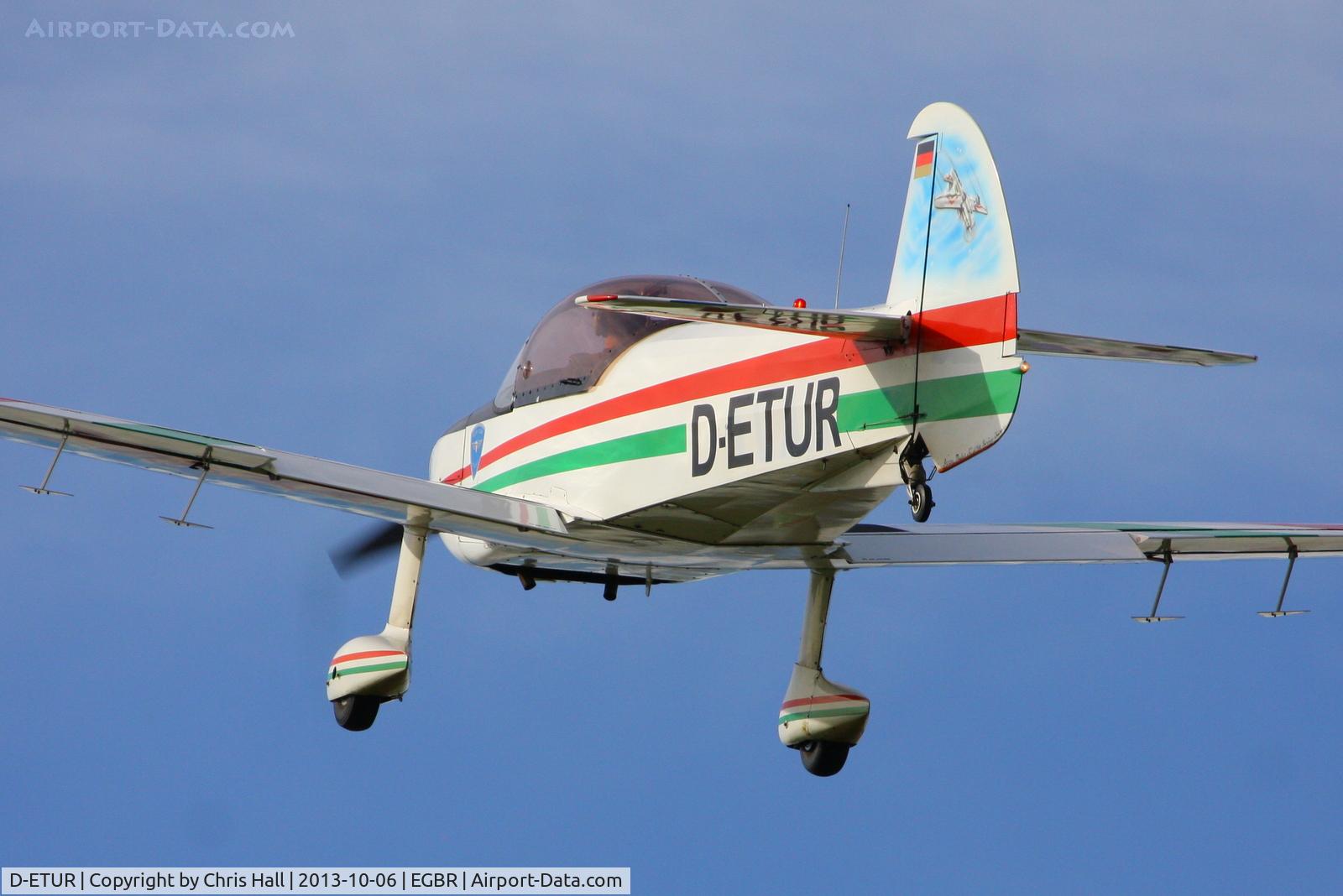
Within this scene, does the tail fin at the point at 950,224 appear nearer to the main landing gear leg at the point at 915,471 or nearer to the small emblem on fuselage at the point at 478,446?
the main landing gear leg at the point at 915,471

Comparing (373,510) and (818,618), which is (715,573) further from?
(373,510)

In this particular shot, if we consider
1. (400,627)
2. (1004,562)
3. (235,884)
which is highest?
(1004,562)

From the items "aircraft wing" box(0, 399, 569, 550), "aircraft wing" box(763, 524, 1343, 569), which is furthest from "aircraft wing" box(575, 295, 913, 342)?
"aircraft wing" box(763, 524, 1343, 569)

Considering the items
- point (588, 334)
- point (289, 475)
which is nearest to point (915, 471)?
point (588, 334)

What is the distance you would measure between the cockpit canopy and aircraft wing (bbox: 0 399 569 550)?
1.30 m

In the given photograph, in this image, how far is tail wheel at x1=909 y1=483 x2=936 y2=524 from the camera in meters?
13.0

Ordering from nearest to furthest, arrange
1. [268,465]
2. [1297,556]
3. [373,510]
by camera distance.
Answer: [268,465] → [373,510] → [1297,556]

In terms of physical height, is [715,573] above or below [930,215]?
below

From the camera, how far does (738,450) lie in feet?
47.7

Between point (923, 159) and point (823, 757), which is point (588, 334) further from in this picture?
point (823, 757)

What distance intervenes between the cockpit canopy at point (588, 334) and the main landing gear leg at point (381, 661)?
5.94ft

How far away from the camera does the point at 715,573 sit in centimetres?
1847

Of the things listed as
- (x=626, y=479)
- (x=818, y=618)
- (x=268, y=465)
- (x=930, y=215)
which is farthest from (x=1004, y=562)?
(x=268, y=465)

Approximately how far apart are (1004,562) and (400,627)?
579 cm
